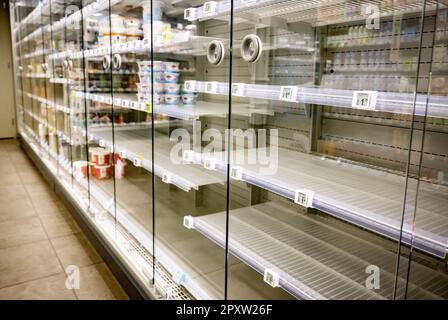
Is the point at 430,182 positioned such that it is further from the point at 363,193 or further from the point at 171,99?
the point at 171,99

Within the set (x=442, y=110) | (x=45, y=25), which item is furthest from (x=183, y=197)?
(x=45, y=25)

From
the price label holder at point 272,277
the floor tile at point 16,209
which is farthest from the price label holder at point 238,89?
the floor tile at point 16,209

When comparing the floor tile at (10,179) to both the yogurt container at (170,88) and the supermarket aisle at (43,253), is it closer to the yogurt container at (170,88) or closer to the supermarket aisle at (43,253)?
the supermarket aisle at (43,253)

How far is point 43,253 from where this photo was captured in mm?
2877

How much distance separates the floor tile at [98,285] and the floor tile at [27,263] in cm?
23

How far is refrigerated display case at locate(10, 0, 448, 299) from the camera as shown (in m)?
1.42

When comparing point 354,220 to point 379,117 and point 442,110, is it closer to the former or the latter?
point 442,110

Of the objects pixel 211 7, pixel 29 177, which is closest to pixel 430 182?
pixel 211 7

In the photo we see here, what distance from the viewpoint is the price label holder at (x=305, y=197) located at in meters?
1.36

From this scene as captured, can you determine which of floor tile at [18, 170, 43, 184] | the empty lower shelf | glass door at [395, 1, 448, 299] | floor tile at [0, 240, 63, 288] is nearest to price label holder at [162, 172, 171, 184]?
the empty lower shelf

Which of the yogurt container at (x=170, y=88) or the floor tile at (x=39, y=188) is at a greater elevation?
the yogurt container at (x=170, y=88)

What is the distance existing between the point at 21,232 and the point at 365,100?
125 inches
